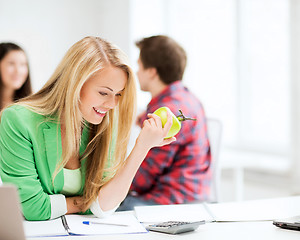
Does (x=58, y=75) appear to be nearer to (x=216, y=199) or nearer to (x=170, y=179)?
(x=170, y=179)

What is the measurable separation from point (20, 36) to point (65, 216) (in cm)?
310

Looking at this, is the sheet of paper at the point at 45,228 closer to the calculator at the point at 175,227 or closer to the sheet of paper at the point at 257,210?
the calculator at the point at 175,227

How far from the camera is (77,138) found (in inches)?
56.1

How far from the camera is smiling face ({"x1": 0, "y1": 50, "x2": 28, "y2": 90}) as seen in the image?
298 centimetres

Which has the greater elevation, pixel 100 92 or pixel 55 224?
pixel 100 92

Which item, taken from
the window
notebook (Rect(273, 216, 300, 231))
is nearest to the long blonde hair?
notebook (Rect(273, 216, 300, 231))

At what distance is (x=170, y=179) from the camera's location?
206 centimetres

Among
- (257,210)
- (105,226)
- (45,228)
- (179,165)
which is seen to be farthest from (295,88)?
(45,228)

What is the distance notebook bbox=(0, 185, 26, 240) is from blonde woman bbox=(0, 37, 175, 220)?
0.33 m

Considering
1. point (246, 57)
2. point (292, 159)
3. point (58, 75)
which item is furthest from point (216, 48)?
point (58, 75)

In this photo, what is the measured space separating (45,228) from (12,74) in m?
2.00

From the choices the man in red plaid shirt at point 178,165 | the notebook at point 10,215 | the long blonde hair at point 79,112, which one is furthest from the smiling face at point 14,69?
the notebook at point 10,215

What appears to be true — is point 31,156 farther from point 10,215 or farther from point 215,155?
point 215,155

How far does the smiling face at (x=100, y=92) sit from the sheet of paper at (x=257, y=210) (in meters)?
0.49
